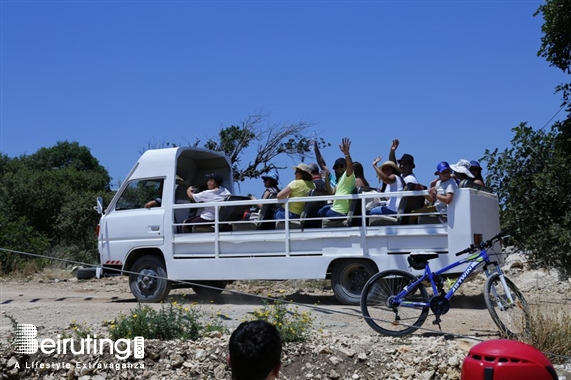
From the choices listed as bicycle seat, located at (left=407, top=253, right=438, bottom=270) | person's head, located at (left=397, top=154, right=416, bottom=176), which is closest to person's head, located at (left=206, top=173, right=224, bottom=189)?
person's head, located at (left=397, top=154, right=416, bottom=176)

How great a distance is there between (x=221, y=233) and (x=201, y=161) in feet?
8.28

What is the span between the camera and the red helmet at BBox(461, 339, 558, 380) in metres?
2.26

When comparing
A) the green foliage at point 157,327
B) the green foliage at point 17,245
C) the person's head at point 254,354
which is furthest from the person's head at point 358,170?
the green foliage at point 17,245

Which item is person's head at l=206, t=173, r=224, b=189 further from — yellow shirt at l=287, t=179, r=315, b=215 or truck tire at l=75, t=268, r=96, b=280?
truck tire at l=75, t=268, r=96, b=280

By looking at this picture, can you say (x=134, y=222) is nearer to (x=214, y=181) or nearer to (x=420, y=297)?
(x=214, y=181)

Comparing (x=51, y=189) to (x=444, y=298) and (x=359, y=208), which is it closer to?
(x=359, y=208)

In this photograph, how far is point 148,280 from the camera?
12.2m

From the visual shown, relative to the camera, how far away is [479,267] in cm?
851

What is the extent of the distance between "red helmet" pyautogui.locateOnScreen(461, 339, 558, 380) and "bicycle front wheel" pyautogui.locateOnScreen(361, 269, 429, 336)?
5.87 m

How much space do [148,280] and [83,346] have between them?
14.4 feet

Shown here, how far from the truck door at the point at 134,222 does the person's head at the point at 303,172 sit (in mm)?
2392

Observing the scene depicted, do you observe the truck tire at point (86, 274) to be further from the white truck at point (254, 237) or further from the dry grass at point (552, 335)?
the dry grass at point (552, 335)

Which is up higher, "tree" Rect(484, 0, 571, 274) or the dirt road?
"tree" Rect(484, 0, 571, 274)

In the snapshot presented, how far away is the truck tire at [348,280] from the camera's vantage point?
10.9 metres
